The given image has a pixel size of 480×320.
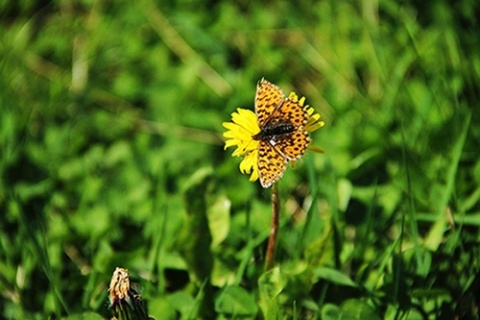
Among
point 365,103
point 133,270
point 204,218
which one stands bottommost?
point 133,270

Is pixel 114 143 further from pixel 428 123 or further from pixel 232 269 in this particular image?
pixel 428 123

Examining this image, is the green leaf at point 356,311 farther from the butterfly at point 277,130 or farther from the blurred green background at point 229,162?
the butterfly at point 277,130

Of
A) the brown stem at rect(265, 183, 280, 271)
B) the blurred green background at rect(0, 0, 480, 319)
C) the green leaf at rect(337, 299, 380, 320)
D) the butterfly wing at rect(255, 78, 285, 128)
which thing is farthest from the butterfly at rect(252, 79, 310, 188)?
the green leaf at rect(337, 299, 380, 320)

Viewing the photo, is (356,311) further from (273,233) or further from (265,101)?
(265,101)

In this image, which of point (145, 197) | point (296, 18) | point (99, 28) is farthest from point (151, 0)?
point (145, 197)

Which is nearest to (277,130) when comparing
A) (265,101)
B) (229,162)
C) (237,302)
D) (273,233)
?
(265,101)

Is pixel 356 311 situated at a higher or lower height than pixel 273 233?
lower

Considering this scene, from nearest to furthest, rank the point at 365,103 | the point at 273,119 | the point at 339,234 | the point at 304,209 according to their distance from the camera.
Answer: the point at 273,119 → the point at 339,234 → the point at 304,209 → the point at 365,103

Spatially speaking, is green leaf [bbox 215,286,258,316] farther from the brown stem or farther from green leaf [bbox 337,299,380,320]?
green leaf [bbox 337,299,380,320]
